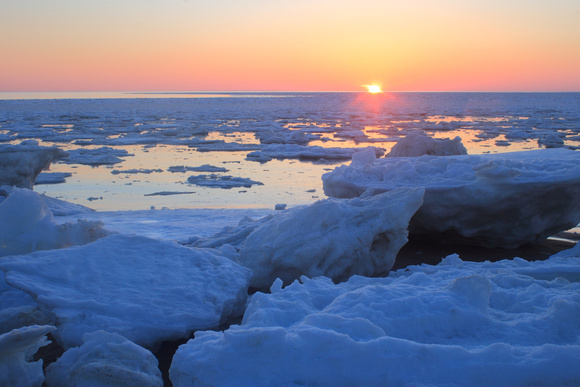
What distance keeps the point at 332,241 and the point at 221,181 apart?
5.33m

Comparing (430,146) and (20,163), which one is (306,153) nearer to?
Answer: (430,146)

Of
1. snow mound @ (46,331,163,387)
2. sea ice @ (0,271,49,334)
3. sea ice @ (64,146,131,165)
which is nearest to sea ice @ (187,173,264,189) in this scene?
sea ice @ (64,146,131,165)

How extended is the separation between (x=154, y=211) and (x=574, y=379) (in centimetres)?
520

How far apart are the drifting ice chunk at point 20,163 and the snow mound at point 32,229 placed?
11.4ft

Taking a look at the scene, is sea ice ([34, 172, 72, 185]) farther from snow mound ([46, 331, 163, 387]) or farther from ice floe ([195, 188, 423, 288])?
snow mound ([46, 331, 163, 387])

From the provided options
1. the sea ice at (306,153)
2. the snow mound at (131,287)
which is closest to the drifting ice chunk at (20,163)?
the snow mound at (131,287)

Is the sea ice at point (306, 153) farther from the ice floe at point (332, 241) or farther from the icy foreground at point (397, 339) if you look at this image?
the icy foreground at point (397, 339)

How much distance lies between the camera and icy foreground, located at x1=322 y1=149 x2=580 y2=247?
4777 millimetres

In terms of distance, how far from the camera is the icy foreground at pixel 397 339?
2.02m

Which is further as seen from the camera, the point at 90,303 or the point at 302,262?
the point at 302,262

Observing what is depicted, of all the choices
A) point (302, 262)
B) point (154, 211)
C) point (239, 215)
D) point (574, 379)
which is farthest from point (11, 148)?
point (574, 379)

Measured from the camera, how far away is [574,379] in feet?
6.53

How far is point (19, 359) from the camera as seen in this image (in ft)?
7.75

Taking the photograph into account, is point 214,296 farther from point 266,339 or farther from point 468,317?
point 468,317
